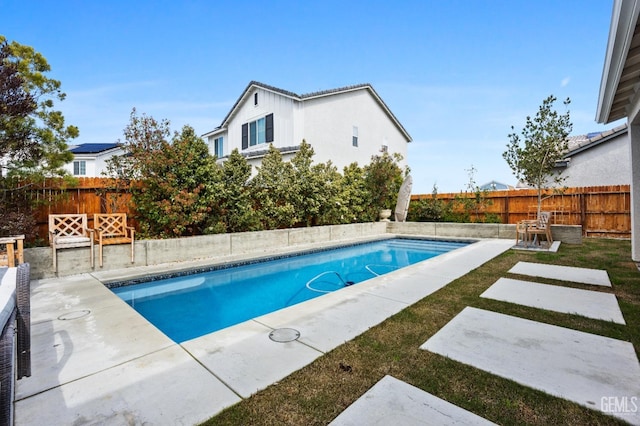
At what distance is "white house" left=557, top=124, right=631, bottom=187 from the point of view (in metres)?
13.9

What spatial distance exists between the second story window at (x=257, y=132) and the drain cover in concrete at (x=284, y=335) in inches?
569

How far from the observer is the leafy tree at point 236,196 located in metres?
8.92

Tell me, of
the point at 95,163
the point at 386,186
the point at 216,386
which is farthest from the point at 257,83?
the point at 216,386

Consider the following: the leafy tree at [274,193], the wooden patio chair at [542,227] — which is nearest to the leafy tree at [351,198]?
the leafy tree at [274,193]

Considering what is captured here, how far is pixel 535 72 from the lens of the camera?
10930 mm

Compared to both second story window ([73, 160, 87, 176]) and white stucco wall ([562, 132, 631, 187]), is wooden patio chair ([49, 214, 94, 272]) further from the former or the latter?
second story window ([73, 160, 87, 176])

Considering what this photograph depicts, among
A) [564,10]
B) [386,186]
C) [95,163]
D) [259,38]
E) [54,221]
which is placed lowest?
[54,221]

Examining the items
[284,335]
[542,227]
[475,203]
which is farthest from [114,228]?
[475,203]

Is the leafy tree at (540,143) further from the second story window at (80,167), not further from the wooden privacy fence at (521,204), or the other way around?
the second story window at (80,167)

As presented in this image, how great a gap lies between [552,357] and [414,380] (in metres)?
1.45

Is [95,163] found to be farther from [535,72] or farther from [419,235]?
[535,72]

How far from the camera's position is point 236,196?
29.7ft

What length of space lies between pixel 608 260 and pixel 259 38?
1332 cm

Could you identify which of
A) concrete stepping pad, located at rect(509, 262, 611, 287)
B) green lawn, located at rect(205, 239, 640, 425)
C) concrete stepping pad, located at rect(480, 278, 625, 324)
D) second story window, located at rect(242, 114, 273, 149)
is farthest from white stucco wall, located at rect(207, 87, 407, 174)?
green lawn, located at rect(205, 239, 640, 425)
